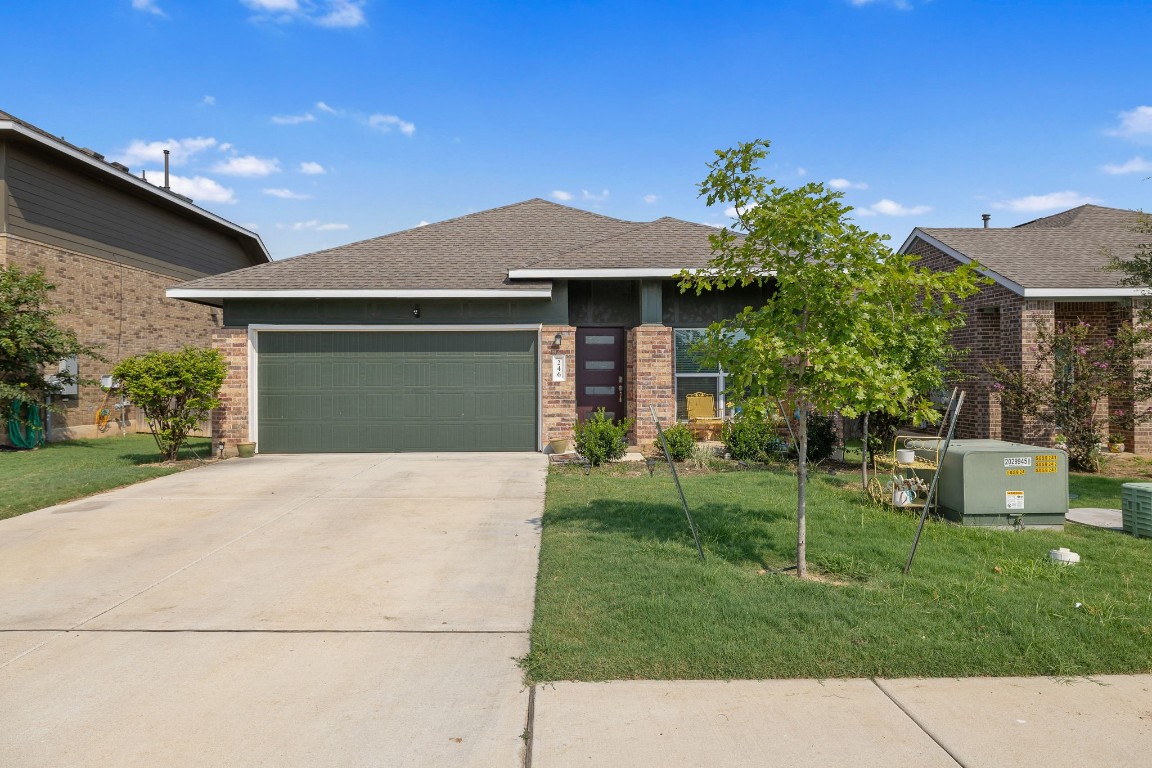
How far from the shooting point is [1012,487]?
6977mm

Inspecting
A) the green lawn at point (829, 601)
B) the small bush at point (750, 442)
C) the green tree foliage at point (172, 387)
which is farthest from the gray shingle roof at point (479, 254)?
the green lawn at point (829, 601)

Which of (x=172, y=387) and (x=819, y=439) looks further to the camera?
(x=172, y=387)

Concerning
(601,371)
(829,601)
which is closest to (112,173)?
(601,371)

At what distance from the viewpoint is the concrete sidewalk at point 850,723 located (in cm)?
296

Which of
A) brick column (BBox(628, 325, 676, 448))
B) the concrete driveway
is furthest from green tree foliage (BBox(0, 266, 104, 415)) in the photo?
brick column (BBox(628, 325, 676, 448))

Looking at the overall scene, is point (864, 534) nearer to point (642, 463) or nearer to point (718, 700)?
point (718, 700)

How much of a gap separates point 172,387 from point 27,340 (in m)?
5.52

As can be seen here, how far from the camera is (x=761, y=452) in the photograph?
1138 cm

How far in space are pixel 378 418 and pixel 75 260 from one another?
33.1 ft

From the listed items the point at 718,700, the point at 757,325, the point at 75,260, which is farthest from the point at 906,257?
the point at 75,260

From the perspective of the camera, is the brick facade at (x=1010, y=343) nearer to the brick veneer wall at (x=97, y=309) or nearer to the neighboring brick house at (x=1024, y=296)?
the neighboring brick house at (x=1024, y=296)

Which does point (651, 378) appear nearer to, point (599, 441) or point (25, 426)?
point (599, 441)

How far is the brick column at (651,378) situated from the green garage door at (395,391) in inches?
79.3

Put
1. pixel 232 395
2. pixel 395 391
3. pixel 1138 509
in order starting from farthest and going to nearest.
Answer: pixel 395 391
pixel 232 395
pixel 1138 509
